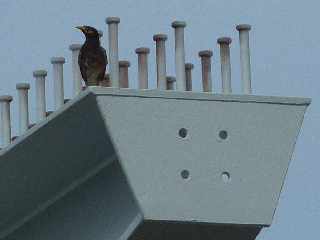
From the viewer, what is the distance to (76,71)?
111 ft

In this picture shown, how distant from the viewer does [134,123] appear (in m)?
32.7

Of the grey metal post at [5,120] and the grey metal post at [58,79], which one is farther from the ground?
the grey metal post at [58,79]

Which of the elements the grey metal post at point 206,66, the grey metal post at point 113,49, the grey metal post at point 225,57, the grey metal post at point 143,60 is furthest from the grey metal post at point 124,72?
the grey metal post at point 225,57

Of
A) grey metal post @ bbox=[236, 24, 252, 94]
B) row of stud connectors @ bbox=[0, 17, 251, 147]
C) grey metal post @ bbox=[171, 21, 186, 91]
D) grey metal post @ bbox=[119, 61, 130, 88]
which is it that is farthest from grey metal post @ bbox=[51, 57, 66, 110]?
grey metal post @ bbox=[236, 24, 252, 94]

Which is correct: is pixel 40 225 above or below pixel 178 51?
below

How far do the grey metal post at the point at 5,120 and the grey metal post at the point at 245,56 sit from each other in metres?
3.17

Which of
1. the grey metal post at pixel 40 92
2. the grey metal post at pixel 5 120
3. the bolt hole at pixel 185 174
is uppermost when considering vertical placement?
the grey metal post at pixel 40 92

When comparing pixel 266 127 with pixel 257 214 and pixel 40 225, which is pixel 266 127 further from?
pixel 40 225

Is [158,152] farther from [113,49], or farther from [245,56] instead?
[245,56]

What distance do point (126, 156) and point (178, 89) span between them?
1.22m

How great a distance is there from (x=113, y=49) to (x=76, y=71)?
65 cm

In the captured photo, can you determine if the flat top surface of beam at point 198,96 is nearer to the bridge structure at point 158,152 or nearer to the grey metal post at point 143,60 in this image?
the bridge structure at point 158,152

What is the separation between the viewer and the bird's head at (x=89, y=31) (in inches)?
1313

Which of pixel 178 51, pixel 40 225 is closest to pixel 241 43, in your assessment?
pixel 178 51
